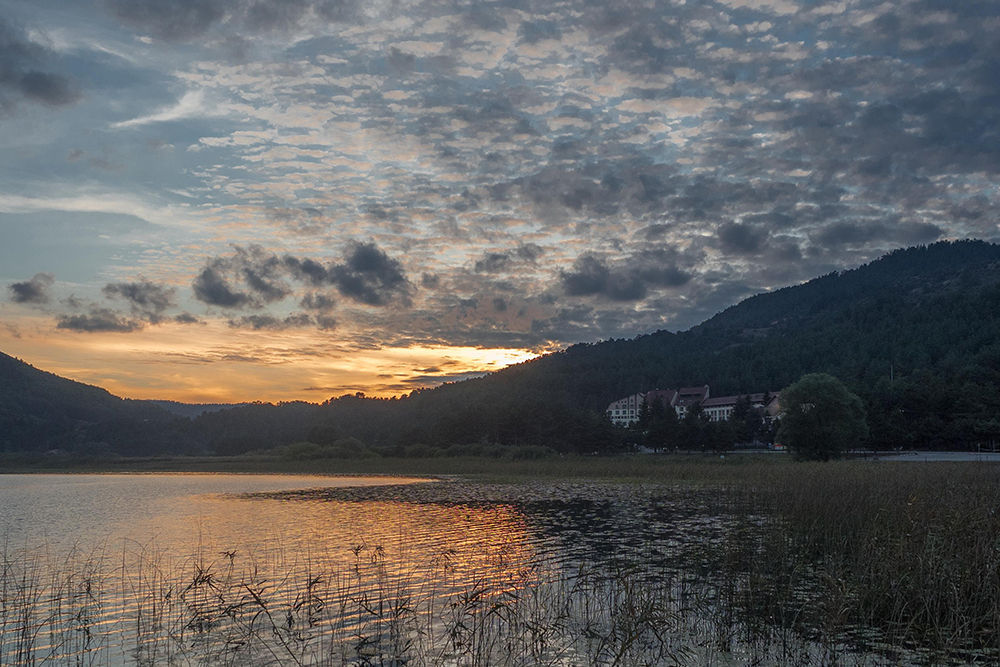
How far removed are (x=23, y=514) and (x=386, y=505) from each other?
18248 millimetres

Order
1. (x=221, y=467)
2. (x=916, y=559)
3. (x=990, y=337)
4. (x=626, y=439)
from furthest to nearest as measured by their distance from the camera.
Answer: (x=990, y=337), (x=626, y=439), (x=221, y=467), (x=916, y=559)

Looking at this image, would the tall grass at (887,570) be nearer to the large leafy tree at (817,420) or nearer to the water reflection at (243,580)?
the water reflection at (243,580)

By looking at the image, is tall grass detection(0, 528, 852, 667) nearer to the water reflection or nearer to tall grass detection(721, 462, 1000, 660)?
the water reflection

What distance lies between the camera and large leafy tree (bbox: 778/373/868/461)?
236 feet

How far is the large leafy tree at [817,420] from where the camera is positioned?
71.9 m

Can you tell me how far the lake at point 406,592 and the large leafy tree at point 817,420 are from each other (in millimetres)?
46046

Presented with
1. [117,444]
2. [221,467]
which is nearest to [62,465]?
[221,467]

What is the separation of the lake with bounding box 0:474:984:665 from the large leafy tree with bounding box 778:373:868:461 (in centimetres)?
4605

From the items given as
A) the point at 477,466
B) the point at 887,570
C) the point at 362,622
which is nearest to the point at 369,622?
the point at 362,622

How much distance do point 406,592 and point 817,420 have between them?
66.8 meters

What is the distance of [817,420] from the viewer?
7262 centimetres

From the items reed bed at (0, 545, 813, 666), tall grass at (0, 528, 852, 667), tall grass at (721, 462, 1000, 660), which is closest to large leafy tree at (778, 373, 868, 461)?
tall grass at (721, 462, 1000, 660)

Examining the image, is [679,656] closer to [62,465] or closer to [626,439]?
[626,439]

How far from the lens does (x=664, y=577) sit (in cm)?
1638
